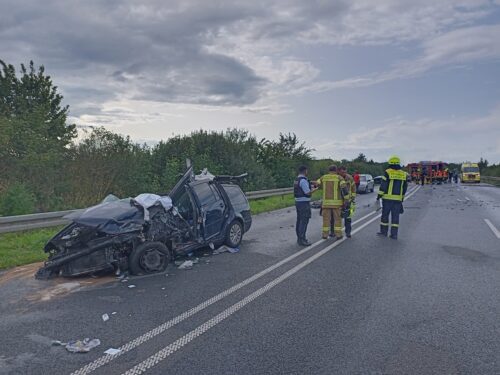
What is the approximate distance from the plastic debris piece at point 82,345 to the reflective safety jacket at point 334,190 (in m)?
6.93

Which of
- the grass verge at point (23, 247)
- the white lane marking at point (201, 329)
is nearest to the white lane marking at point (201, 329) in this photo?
the white lane marking at point (201, 329)

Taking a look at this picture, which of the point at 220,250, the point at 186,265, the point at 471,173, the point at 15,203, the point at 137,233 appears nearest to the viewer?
the point at 137,233

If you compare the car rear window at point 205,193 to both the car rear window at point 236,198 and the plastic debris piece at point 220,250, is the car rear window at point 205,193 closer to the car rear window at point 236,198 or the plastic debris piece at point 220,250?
the car rear window at point 236,198

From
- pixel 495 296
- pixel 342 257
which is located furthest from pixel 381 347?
pixel 342 257

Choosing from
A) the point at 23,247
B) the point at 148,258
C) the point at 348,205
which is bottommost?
the point at 23,247

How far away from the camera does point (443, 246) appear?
9.09m

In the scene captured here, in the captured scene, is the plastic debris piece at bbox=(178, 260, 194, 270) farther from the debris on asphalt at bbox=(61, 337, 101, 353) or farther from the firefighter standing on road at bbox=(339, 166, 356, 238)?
the firefighter standing on road at bbox=(339, 166, 356, 238)

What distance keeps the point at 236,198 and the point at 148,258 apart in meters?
3.23

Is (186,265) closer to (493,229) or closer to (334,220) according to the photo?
(334,220)

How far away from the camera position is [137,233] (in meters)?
6.72


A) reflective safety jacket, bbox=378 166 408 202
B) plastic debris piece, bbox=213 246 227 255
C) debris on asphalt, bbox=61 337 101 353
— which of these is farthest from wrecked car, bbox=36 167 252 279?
reflective safety jacket, bbox=378 166 408 202

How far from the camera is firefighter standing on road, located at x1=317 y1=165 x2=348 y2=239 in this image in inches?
395

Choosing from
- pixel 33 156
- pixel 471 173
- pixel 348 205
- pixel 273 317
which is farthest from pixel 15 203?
pixel 471 173

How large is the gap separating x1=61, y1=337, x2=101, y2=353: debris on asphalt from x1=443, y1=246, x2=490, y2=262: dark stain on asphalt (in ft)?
21.5
